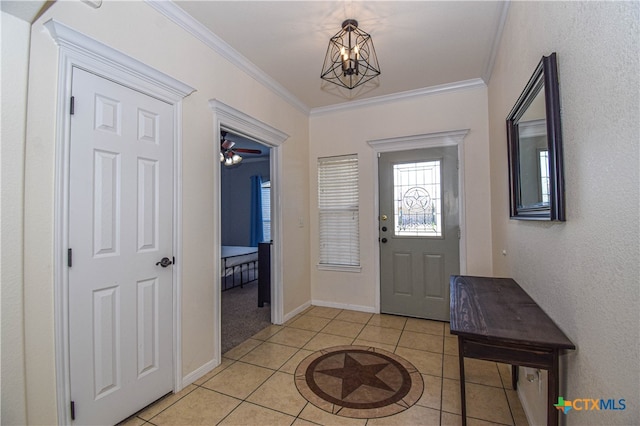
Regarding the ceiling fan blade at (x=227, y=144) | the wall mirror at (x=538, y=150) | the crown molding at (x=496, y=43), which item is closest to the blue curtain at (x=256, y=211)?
the ceiling fan blade at (x=227, y=144)

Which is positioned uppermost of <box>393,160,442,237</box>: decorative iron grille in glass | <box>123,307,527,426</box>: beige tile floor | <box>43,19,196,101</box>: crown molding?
<box>43,19,196,101</box>: crown molding

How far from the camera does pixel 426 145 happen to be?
11.6 feet

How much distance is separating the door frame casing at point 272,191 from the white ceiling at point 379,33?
61cm

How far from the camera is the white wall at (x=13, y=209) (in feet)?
4.32

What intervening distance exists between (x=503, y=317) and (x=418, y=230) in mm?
2162

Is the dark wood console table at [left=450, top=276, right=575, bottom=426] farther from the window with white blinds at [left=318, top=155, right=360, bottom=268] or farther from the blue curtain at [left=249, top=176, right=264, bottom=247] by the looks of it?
the blue curtain at [left=249, top=176, right=264, bottom=247]

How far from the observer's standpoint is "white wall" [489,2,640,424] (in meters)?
0.79

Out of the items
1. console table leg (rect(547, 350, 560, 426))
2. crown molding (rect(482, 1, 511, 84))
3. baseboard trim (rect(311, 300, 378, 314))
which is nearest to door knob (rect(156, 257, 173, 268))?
console table leg (rect(547, 350, 560, 426))

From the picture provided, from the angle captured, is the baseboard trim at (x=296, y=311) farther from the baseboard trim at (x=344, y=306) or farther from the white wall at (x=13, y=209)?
the white wall at (x=13, y=209)

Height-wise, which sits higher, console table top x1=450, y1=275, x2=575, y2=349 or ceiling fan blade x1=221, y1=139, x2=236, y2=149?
ceiling fan blade x1=221, y1=139, x2=236, y2=149

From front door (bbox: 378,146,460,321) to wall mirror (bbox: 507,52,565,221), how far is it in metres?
1.32

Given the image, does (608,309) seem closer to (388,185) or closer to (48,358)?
(48,358)

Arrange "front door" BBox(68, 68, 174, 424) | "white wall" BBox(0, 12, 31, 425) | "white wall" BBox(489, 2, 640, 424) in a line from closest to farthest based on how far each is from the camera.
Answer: "white wall" BBox(489, 2, 640, 424) < "white wall" BBox(0, 12, 31, 425) < "front door" BBox(68, 68, 174, 424)

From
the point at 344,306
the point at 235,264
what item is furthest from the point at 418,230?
the point at 235,264
